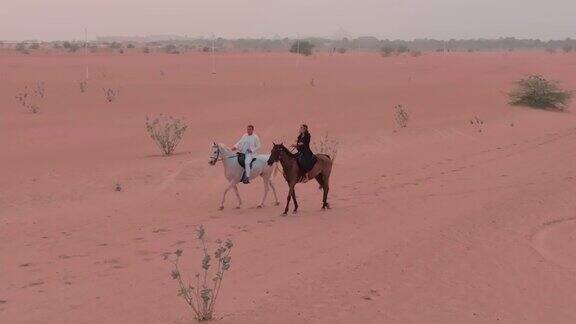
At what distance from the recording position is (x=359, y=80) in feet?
142

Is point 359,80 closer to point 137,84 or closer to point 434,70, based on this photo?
point 434,70

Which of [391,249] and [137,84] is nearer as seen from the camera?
[391,249]

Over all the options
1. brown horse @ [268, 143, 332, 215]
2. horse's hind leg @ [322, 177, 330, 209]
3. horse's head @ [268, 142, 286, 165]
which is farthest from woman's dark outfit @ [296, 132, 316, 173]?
horse's hind leg @ [322, 177, 330, 209]

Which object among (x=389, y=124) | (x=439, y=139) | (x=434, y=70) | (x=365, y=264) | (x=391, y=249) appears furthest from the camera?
(x=434, y=70)

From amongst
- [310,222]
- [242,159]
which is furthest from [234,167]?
[310,222]

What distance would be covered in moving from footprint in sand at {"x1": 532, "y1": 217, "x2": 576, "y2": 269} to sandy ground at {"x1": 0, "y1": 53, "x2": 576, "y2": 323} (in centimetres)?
5

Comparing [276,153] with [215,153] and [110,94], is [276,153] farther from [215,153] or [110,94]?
[110,94]

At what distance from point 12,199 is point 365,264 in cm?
789

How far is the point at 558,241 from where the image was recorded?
9836 mm

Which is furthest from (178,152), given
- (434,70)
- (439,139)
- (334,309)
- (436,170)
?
(434,70)

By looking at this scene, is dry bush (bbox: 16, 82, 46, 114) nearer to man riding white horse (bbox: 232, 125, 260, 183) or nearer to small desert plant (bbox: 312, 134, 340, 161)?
small desert plant (bbox: 312, 134, 340, 161)

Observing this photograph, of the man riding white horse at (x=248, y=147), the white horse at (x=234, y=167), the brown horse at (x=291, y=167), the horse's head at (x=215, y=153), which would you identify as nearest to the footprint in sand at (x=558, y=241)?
the brown horse at (x=291, y=167)

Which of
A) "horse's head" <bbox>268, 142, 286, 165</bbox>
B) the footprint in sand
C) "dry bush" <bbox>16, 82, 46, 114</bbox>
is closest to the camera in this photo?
the footprint in sand

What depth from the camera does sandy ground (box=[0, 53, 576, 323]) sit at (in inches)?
291
